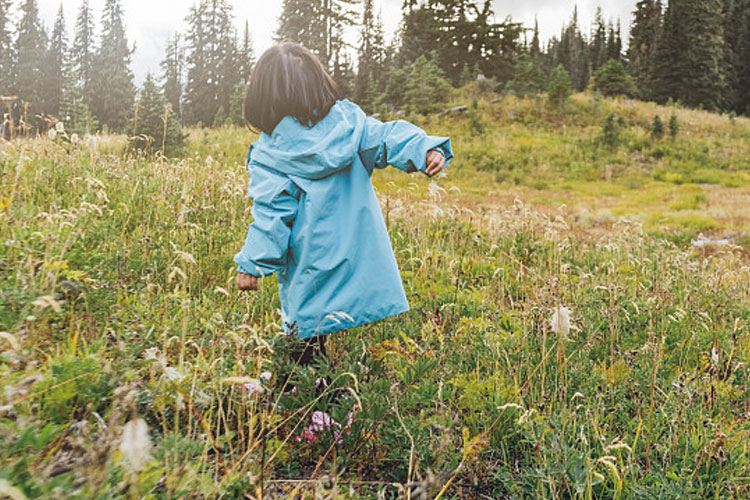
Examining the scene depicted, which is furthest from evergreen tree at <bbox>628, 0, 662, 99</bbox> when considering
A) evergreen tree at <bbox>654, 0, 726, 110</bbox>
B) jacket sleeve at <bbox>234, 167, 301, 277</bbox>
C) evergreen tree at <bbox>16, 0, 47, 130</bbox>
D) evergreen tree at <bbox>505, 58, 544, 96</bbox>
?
evergreen tree at <bbox>16, 0, 47, 130</bbox>

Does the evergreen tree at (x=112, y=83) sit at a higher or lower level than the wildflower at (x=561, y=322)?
higher

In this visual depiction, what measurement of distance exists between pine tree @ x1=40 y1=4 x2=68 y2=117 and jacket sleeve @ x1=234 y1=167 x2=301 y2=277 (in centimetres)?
6080

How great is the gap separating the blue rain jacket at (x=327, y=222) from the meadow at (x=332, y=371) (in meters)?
0.25

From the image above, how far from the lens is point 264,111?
9.46 ft

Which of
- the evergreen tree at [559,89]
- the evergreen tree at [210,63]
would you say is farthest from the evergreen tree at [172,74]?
the evergreen tree at [559,89]

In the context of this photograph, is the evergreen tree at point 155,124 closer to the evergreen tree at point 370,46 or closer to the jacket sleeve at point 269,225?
the jacket sleeve at point 269,225

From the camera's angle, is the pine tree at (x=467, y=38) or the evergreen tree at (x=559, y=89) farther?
the pine tree at (x=467, y=38)

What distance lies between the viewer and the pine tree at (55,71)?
185ft

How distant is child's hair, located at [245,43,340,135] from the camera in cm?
281

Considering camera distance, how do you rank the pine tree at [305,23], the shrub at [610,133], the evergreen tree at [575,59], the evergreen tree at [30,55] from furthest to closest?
1. the evergreen tree at [575,59]
2. the evergreen tree at [30,55]
3. the pine tree at [305,23]
4. the shrub at [610,133]

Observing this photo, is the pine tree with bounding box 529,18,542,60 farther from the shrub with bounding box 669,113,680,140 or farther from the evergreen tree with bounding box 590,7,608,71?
the shrub with bounding box 669,113,680,140

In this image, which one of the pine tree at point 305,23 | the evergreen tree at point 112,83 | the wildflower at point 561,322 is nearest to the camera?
the wildflower at point 561,322

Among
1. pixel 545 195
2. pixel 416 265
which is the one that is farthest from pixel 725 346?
pixel 545 195

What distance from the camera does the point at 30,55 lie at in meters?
56.6
